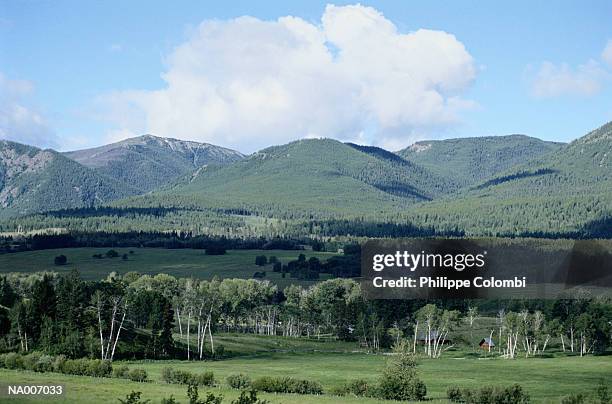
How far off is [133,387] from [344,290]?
123471 mm

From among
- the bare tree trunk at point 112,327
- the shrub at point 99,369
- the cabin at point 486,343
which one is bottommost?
the cabin at point 486,343

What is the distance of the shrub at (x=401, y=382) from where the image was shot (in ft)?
269

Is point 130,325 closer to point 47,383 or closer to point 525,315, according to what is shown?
point 47,383

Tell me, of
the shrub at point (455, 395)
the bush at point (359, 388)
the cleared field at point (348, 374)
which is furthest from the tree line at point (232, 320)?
the shrub at point (455, 395)

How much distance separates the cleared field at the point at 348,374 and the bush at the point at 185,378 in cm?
125

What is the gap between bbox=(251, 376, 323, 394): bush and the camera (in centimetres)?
8381

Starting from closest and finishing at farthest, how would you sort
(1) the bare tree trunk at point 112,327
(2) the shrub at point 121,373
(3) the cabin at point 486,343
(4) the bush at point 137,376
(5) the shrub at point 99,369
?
(4) the bush at point 137,376, (2) the shrub at point 121,373, (5) the shrub at point 99,369, (1) the bare tree trunk at point 112,327, (3) the cabin at point 486,343

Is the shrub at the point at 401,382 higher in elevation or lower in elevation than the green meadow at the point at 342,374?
higher

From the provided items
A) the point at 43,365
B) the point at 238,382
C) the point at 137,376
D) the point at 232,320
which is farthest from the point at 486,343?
the point at 43,365

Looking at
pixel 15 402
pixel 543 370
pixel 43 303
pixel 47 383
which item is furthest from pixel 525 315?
pixel 15 402

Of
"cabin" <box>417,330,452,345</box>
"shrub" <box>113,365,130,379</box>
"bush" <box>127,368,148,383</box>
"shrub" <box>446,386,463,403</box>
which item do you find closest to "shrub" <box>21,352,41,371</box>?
"shrub" <box>113,365,130,379</box>

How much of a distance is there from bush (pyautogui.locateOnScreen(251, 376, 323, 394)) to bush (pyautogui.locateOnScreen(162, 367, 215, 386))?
17.7 feet

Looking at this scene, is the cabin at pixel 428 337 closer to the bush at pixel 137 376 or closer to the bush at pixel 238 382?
the bush at pixel 238 382

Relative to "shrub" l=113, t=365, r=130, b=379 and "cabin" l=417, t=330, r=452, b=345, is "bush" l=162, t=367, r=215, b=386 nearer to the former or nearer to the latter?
"shrub" l=113, t=365, r=130, b=379
